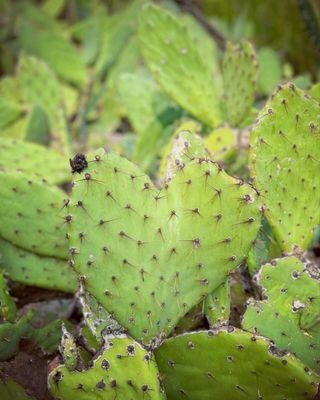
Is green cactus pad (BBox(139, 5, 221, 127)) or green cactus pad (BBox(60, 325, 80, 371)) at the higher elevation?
green cactus pad (BBox(139, 5, 221, 127))


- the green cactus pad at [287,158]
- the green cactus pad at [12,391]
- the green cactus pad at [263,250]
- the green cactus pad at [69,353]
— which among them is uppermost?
the green cactus pad at [287,158]

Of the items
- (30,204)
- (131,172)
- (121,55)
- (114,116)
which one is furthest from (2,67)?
(131,172)

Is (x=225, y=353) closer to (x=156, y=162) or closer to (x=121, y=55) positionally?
(x=156, y=162)

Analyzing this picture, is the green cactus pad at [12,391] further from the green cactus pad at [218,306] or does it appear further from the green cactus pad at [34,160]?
the green cactus pad at [34,160]

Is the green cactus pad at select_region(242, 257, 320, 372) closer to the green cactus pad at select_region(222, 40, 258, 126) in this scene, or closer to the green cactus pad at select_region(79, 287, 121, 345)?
the green cactus pad at select_region(79, 287, 121, 345)

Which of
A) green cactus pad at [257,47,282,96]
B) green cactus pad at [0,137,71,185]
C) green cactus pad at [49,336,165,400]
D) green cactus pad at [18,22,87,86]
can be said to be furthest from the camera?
green cactus pad at [18,22,87,86]

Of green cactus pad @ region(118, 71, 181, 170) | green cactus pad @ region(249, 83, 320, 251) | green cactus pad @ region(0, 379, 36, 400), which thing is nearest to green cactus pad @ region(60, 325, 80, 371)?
green cactus pad @ region(0, 379, 36, 400)

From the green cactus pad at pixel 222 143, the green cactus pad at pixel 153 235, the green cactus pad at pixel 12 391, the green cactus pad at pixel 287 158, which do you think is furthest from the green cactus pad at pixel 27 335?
the green cactus pad at pixel 222 143
